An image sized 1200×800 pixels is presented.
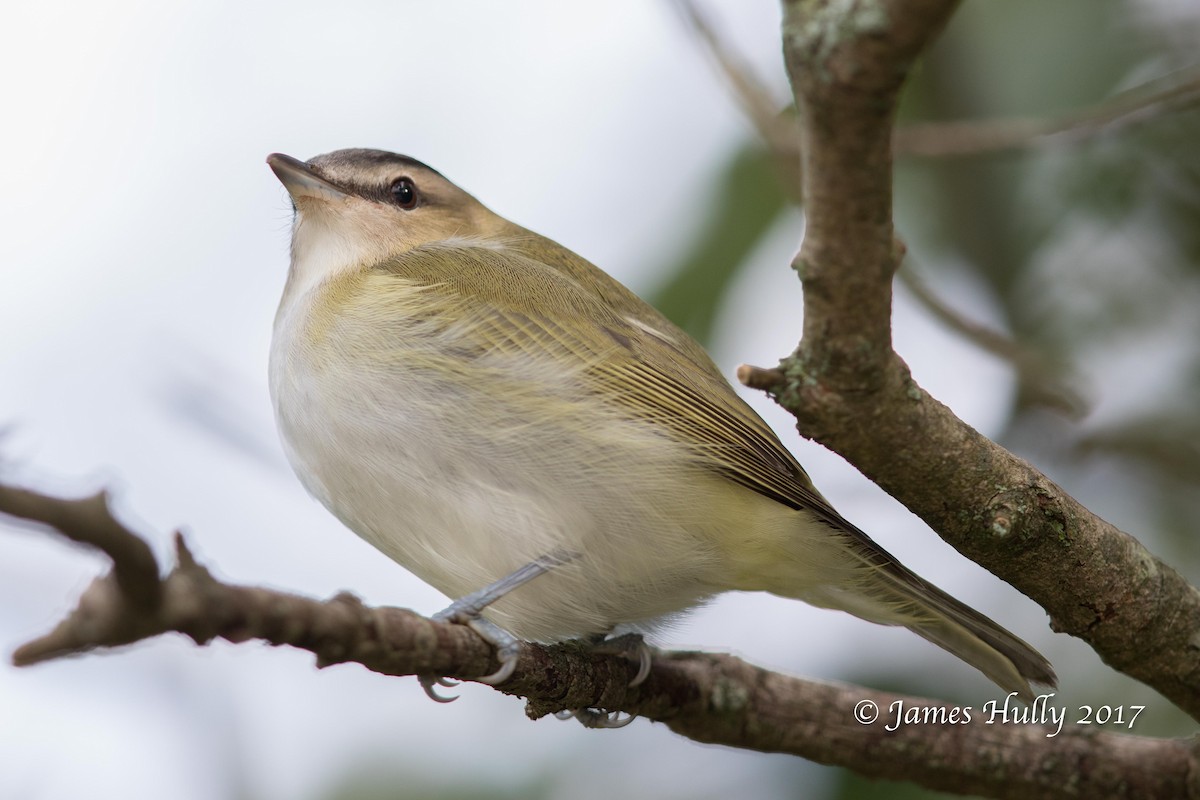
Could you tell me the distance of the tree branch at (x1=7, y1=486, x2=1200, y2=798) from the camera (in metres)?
1.74

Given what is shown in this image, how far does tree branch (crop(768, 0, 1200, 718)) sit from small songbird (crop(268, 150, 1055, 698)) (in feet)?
1.64

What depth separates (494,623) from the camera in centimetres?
285

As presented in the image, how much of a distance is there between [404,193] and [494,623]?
201 centimetres

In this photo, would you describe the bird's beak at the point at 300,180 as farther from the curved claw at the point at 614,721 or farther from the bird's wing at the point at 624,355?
the curved claw at the point at 614,721

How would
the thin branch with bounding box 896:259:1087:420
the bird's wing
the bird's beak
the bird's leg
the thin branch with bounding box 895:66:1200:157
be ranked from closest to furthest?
the bird's leg, the bird's wing, the thin branch with bounding box 895:66:1200:157, the thin branch with bounding box 896:259:1087:420, the bird's beak

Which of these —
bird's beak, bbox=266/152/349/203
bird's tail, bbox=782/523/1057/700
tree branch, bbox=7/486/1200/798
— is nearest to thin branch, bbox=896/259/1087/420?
bird's tail, bbox=782/523/1057/700

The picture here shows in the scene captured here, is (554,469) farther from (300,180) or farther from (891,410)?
(300,180)

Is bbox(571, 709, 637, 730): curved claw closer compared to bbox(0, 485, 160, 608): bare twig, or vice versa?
bbox(0, 485, 160, 608): bare twig

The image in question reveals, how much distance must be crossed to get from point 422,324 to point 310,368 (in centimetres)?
32

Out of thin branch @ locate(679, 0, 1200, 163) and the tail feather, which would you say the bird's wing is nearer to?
the tail feather

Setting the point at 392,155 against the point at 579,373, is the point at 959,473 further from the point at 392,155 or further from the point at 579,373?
the point at 392,155

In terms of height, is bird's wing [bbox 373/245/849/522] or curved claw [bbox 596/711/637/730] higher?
bird's wing [bbox 373/245/849/522]

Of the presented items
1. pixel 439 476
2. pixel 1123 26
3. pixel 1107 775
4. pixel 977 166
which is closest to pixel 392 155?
pixel 439 476

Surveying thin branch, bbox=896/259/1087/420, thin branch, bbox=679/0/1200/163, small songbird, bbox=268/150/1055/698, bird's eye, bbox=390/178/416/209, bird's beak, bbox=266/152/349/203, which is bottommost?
small songbird, bbox=268/150/1055/698
